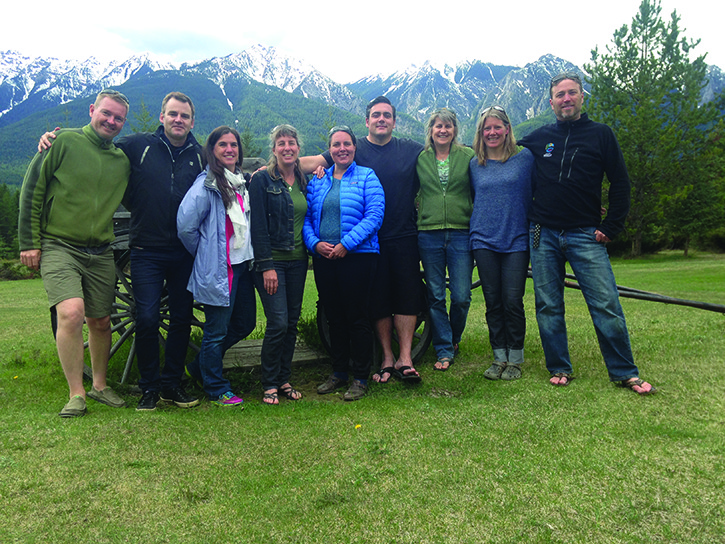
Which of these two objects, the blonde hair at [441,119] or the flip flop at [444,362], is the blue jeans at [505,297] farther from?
the blonde hair at [441,119]

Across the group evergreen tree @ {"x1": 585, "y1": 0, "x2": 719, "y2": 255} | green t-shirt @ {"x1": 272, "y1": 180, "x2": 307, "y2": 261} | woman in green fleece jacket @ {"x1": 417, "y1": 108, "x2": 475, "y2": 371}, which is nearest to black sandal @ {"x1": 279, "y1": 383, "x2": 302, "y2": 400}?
green t-shirt @ {"x1": 272, "y1": 180, "x2": 307, "y2": 261}

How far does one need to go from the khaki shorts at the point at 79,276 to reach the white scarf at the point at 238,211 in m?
1.02

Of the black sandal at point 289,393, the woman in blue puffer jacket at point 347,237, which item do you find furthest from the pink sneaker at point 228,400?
the woman in blue puffer jacket at point 347,237

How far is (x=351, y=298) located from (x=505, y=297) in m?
1.37

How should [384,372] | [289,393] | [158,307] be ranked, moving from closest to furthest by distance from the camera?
1. [158,307]
2. [289,393]
3. [384,372]

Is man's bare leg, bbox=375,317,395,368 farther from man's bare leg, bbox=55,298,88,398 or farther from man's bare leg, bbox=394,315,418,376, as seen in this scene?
man's bare leg, bbox=55,298,88,398

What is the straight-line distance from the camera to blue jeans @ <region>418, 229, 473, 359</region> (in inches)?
166

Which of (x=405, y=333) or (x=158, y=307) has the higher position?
(x=158, y=307)

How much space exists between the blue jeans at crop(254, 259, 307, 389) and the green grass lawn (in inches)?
10.7

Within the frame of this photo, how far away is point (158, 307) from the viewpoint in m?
3.63

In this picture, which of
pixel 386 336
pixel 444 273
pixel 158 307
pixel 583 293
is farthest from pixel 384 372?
pixel 158 307

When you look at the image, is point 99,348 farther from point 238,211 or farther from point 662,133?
point 662,133

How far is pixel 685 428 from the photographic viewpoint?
9.32ft

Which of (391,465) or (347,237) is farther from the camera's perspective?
(347,237)
